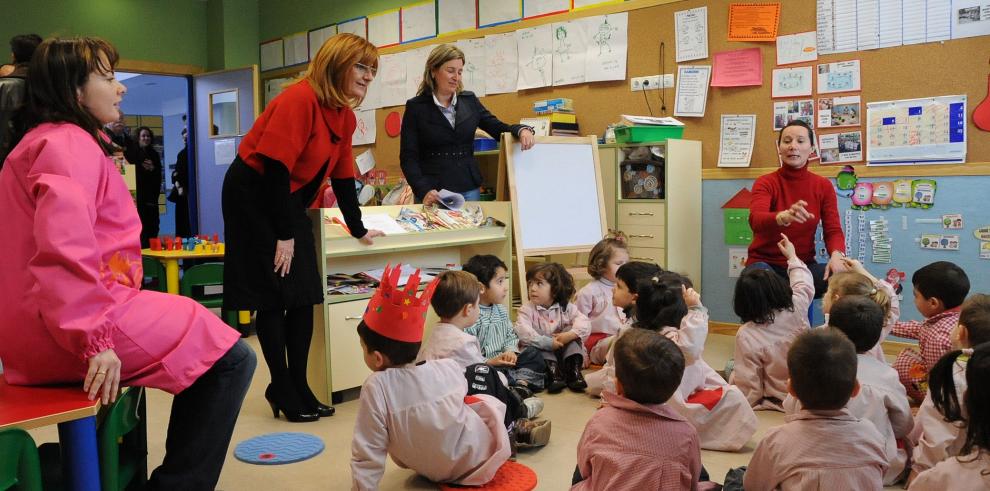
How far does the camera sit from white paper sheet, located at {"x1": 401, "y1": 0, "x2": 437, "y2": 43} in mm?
6793

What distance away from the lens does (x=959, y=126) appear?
4.16 meters

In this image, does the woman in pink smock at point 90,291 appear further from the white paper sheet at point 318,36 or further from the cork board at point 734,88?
the white paper sheet at point 318,36

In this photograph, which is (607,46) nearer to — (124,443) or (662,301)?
(662,301)

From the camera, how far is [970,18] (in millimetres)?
4094

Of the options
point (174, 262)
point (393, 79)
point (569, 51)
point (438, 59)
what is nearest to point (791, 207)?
point (438, 59)

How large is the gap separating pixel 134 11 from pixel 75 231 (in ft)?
24.5

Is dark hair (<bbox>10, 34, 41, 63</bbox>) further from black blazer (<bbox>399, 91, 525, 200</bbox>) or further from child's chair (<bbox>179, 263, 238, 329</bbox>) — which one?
child's chair (<bbox>179, 263, 238, 329</bbox>)

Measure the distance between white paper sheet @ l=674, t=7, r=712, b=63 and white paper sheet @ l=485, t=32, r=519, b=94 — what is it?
1391mm

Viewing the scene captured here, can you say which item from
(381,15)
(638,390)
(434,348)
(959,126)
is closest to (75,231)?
(638,390)

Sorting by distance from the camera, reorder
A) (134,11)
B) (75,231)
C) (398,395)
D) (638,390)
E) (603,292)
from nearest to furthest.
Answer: (75,231) < (638,390) < (398,395) < (603,292) < (134,11)

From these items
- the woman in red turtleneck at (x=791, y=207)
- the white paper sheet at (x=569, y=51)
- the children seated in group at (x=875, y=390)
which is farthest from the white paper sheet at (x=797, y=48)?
the children seated in group at (x=875, y=390)

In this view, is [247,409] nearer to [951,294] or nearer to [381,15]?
[951,294]

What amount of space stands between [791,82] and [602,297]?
6.13 ft

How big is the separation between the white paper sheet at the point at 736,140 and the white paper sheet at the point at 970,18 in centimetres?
116
